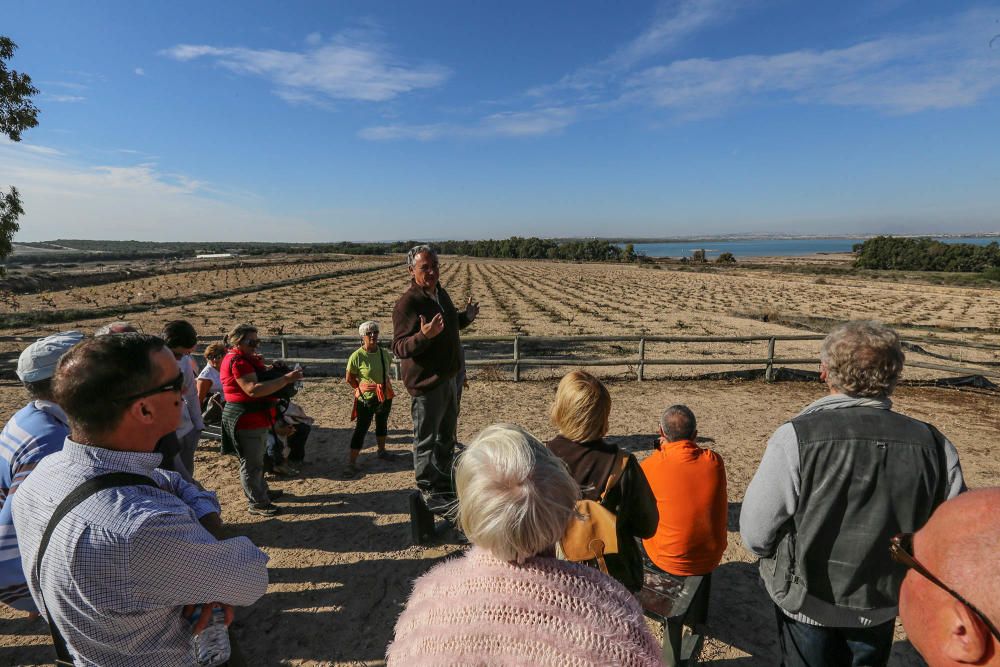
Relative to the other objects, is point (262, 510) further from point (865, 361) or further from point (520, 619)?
point (865, 361)

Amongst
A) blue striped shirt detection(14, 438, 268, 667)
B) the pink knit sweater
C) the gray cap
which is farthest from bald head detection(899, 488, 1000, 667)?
the gray cap

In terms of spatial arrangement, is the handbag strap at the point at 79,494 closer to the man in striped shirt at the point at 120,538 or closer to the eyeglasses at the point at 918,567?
the man in striped shirt at the point at 120,538

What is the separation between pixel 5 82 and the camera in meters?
11.7

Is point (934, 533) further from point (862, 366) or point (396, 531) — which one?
point (396, 531)

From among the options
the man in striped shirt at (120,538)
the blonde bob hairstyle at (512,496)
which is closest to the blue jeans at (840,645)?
the blonde bob hairstyle at (512,496)

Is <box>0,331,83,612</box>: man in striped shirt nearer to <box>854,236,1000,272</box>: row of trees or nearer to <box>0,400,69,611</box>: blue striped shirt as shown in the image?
<box>0,400,69,611</box>: blue striped shirt

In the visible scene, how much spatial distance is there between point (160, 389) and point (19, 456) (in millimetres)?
1462

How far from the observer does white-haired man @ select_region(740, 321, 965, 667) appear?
5.87 ft

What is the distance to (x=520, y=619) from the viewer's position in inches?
42.2

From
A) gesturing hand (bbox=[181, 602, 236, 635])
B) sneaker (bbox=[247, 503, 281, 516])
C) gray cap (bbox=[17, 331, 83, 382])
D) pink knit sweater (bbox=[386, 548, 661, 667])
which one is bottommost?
sneaker (bbox=[247, 503, 281, 516])

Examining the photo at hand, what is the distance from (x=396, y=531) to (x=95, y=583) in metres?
3.28

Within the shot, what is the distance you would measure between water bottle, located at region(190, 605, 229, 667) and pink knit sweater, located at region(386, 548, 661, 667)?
87cm

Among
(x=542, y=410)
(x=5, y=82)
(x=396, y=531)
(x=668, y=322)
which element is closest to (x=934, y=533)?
(x=396, y=531)

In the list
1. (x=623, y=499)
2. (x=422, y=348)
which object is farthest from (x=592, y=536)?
(x=422, y=348)
